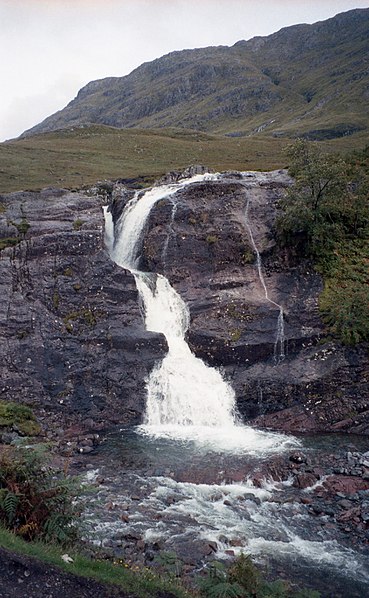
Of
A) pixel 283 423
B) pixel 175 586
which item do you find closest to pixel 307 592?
pixel 175 586

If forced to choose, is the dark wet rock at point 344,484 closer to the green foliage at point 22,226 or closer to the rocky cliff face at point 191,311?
the rocky cliff face at point 191,311

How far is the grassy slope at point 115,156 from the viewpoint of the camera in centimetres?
6806

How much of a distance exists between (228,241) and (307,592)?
27136 mm

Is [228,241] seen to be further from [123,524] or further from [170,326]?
[123,524]

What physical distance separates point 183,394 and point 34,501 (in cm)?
1672

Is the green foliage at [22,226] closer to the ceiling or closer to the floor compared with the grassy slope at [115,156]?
closer to the floor

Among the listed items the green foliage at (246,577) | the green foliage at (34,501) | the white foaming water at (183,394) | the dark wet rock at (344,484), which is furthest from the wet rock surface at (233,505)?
the green foliage at (246,577)

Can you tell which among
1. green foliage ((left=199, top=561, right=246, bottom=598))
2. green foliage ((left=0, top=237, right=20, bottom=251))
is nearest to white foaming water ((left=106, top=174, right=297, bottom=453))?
green foliage ((left=0, top=237, right=20, bottom=251))

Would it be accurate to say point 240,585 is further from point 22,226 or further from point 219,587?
point 22,226

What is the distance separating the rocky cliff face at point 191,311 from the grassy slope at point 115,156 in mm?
23044

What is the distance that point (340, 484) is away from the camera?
66.1 ft

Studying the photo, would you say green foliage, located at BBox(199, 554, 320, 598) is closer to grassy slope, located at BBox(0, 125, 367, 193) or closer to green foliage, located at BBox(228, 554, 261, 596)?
green foliage, located at BBox(228, 554, 261, 596)

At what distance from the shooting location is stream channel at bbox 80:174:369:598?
15.3 meters

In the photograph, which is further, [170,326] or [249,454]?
[170,326]
